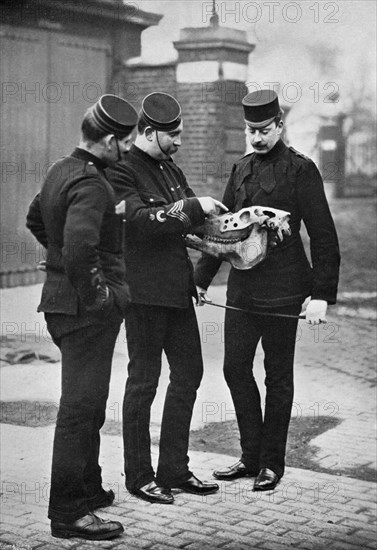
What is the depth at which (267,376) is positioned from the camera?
4.88 metres

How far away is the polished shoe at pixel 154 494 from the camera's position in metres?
4.62

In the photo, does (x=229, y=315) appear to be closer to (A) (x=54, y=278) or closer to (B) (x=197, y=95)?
(A) (x=54, y=278)

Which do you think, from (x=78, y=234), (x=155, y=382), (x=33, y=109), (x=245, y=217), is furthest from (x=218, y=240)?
(x=33, y=109)

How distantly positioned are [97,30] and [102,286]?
5.25 m

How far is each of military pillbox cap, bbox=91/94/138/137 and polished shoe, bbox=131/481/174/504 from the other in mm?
1616

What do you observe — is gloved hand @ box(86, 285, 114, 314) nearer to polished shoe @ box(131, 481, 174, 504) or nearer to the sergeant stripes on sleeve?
the sergeant stripes on sleeve

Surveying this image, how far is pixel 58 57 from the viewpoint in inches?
334

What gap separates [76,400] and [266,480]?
3.94ft

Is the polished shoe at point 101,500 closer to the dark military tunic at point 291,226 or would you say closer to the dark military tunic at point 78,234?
the dark military tunic at point 78,234

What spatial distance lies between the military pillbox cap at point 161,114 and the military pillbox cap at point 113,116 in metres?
0.34

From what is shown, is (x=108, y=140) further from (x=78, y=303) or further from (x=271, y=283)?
(x=271, y=283)

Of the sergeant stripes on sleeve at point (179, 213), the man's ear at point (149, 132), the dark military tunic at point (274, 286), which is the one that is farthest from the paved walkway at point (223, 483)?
the man's ear at point (149, 132)

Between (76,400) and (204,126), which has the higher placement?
(204,126)

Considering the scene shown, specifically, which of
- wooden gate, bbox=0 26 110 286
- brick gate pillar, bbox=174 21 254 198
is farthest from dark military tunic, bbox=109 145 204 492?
brick gate pillar, bbox=174 21 254 198
